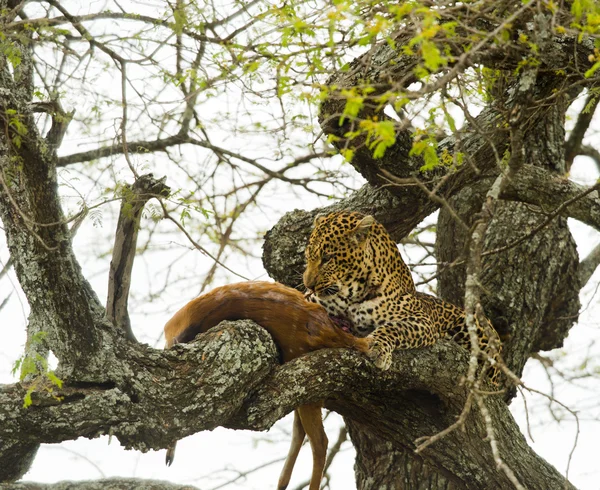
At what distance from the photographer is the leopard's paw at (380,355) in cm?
450

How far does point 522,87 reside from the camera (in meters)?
3.86

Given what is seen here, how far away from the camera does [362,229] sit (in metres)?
5.23

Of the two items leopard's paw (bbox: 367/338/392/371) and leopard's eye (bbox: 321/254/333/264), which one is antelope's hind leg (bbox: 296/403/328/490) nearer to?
leopard's paw (bbox: 367/338/392/371)

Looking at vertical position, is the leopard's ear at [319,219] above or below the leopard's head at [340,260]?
above

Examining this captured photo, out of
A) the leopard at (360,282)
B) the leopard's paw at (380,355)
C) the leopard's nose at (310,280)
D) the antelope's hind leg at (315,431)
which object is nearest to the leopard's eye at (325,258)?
the leopard at (360,282)

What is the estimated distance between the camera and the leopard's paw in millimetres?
4504

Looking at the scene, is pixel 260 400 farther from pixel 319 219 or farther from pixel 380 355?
pixel 319 219

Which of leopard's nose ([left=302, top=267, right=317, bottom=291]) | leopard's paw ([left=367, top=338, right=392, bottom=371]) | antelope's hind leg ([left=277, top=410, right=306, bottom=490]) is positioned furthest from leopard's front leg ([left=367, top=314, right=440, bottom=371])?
antelope's hind leg ([left=277, top=410, right=306, bottom=490])

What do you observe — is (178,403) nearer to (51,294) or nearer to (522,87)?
(51,294)

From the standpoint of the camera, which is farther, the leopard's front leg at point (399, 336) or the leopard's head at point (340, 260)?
the leopard's head at point (340, 260)

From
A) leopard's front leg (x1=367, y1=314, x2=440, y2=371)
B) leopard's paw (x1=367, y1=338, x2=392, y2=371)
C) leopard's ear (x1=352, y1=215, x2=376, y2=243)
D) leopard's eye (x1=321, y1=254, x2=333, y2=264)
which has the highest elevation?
leopard's ear (x1=352, y1=215, x2=376, y2=243)

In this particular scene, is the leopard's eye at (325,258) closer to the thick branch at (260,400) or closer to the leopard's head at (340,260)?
the leopard's head at (340,260)

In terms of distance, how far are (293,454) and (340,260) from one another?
119cm

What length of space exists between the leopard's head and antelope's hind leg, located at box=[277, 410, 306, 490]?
768 mm
